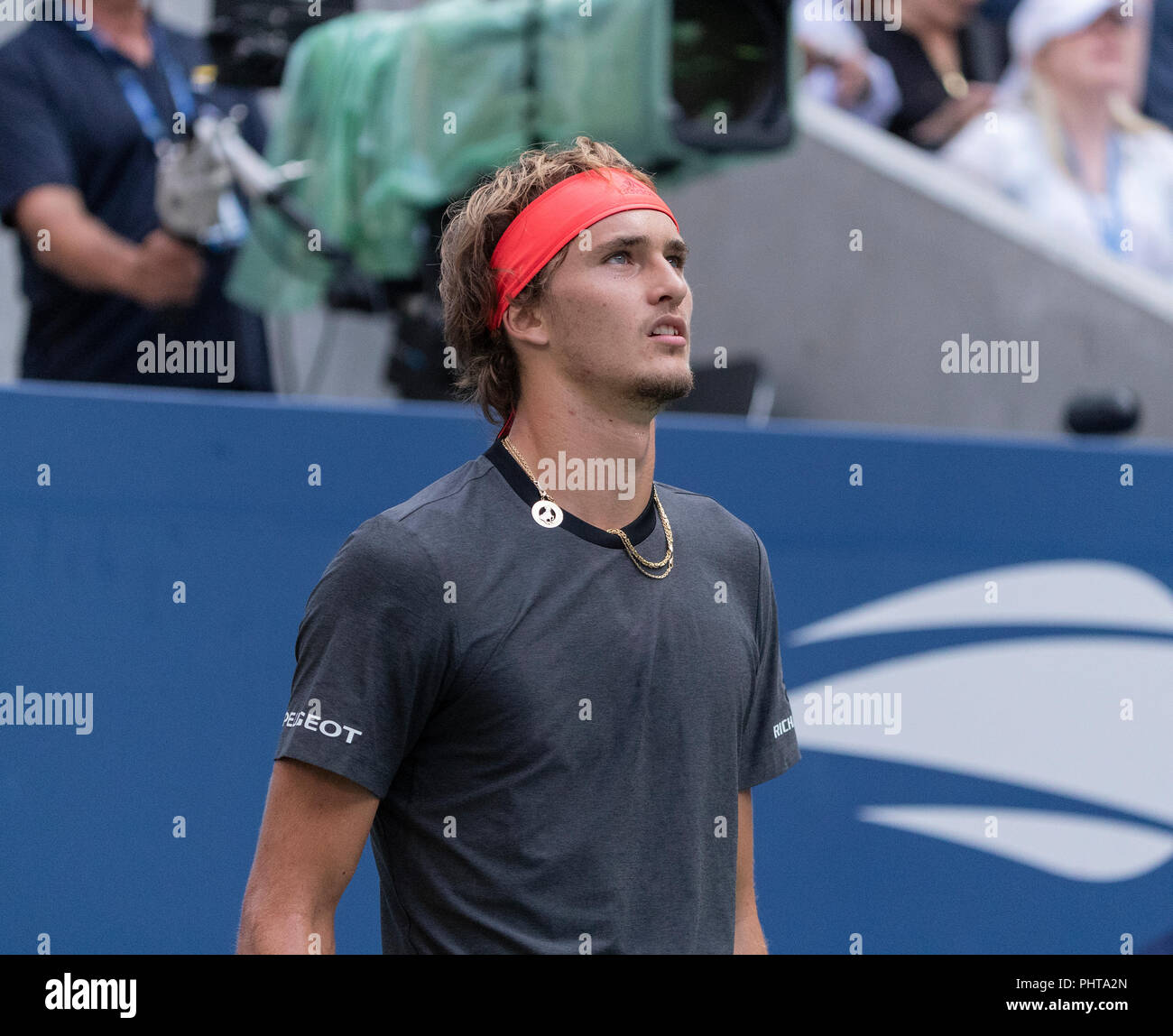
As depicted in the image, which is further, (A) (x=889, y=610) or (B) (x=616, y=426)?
(A) (x=889, y=610)

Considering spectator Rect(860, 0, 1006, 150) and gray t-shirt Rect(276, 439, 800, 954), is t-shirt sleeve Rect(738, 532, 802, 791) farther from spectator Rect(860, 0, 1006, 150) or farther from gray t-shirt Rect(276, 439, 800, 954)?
spectator Rect(860, 0, 1006, 150)

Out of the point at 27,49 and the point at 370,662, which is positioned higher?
the point at 27,49

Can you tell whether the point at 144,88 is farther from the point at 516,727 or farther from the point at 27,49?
the point at 516,727

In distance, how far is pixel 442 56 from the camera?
3.17 meters

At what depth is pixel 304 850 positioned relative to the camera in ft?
4.59

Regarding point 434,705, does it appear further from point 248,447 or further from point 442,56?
point 442,56

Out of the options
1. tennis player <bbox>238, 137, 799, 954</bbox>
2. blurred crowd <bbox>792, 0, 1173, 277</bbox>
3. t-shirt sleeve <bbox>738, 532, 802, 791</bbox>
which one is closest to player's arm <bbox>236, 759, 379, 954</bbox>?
tennis player <bbox>238, 137, 799, 954</bbox>

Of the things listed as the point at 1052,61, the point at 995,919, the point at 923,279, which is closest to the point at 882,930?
the point at 995,919

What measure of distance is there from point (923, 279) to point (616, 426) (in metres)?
2.82

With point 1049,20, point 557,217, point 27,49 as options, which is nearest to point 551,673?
point 557,217

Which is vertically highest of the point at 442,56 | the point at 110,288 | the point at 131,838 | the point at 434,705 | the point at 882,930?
the point at 442,56

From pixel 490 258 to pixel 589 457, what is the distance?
11.8 inches

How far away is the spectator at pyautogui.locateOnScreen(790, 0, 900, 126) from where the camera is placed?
174 inches

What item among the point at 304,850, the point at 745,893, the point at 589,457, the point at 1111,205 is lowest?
the point at 745,893
